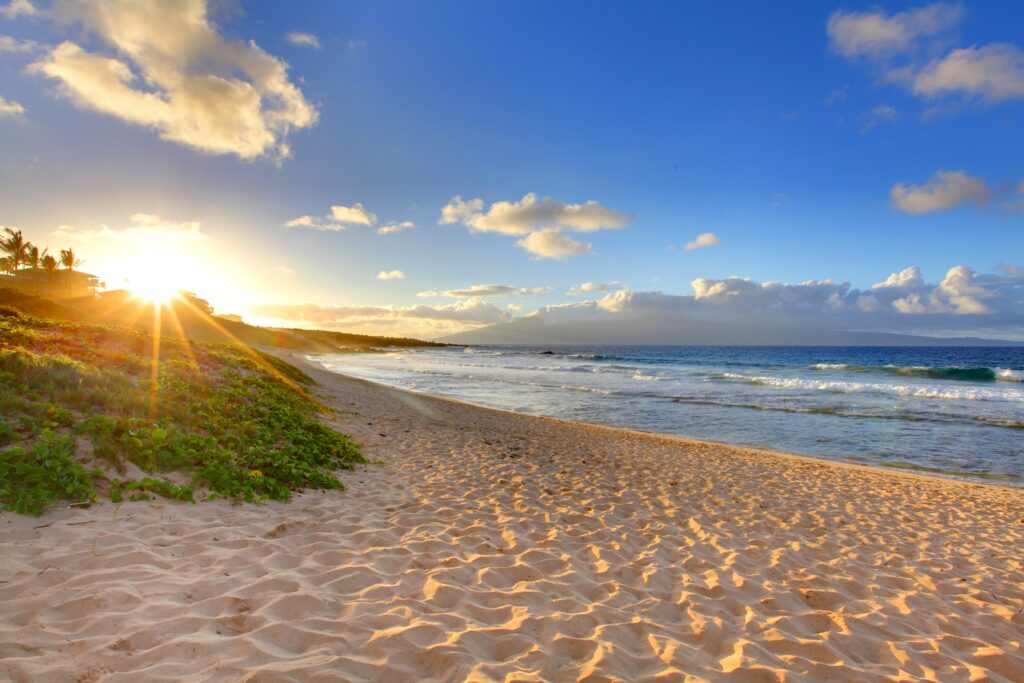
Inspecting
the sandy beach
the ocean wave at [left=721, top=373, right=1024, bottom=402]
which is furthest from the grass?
the ocean wave at [left=721, top=373, right=1024, bottom=402]

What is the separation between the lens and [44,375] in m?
7.73

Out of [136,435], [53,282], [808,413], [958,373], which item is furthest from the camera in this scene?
[53,282]

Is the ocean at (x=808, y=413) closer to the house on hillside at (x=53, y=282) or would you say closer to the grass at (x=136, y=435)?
the grass at (x=136, y=435)

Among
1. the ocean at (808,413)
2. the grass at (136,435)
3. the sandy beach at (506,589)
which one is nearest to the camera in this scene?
the sandy beach at (506,589)

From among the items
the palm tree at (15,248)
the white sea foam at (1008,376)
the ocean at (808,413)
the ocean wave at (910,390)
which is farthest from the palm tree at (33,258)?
the white sea foam at (1008,376)

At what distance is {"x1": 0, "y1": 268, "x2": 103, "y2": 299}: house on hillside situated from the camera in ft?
175

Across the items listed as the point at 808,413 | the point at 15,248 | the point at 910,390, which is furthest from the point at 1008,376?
the point at 15,248

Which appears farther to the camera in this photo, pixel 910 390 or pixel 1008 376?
pixel 1008 376

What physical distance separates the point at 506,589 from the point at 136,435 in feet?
19.0

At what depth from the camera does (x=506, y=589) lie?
4973 mm

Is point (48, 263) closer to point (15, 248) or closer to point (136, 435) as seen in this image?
point (15, 248)

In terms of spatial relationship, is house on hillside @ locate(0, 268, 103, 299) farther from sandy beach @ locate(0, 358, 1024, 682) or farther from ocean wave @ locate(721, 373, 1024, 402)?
ocean wave @ locate(721, 373, 1024, 402)

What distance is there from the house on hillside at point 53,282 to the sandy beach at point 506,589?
61.0 metres

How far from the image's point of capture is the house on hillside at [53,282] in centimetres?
5325
